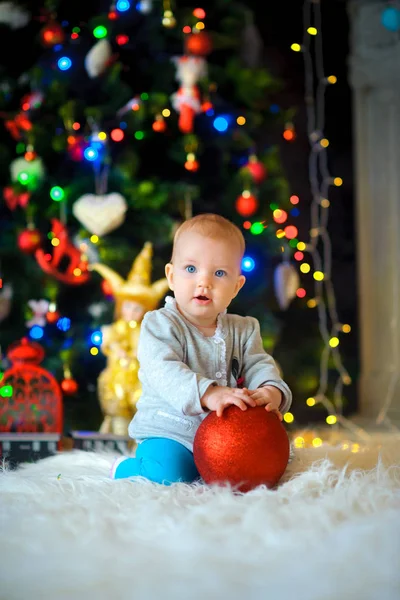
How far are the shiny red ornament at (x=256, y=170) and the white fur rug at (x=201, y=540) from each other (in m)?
1.86

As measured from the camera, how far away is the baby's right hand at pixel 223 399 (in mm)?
1454

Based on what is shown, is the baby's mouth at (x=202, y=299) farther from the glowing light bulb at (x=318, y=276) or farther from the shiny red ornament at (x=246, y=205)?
the glowing light bulb at (x=318, y=276)

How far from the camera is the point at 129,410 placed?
288cm

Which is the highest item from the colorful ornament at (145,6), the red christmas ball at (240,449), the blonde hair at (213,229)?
the colorful ornament at (145,6)

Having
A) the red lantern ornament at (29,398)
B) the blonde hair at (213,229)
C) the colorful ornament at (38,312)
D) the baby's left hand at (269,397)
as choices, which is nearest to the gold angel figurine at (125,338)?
the red lantern ornament at (29,398)

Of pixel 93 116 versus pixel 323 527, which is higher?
pixel 93 116

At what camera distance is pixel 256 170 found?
10.4ft

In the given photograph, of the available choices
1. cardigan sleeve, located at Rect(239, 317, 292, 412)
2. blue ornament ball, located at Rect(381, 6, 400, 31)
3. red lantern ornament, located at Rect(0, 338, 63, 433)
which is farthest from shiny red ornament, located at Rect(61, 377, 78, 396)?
blue ornament ball, located at Rect(381, 6, 400, 31)

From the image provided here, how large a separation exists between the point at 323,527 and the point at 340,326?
2.64m

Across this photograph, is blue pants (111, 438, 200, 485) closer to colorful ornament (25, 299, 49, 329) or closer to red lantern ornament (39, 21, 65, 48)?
colorful ornament (25, 299, 49, 329)

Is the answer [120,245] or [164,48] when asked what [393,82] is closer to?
[164,48]

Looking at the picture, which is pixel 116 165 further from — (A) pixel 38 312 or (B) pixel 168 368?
(B) pixel 168 368

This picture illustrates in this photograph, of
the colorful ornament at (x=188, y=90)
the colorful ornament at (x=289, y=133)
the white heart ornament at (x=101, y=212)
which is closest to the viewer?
the white heart ornament at (x=101, y=212)

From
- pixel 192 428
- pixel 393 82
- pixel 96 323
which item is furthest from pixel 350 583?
pixel 393 82
